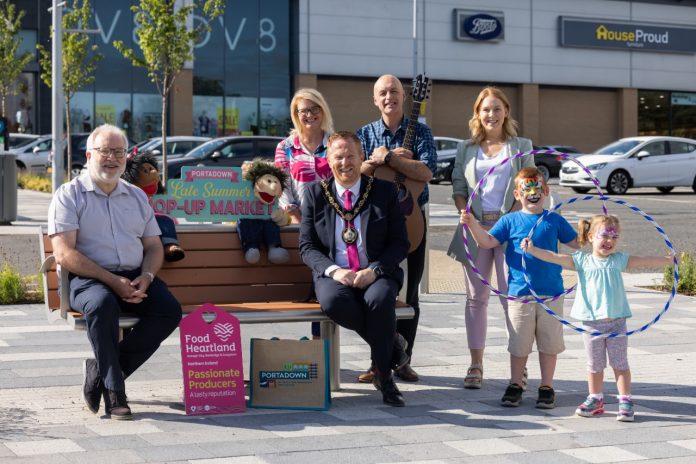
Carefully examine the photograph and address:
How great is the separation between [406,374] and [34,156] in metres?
33.4

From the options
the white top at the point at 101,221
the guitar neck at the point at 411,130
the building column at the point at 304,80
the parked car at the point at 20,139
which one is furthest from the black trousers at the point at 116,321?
the building column at the point at 304,80

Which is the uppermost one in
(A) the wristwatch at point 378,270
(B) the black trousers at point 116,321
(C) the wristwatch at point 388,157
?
(C) the wristwatch at point 388,157

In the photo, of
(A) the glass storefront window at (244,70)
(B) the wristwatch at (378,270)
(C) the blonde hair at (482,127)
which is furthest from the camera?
(A) the glass storefront window at (244,70)

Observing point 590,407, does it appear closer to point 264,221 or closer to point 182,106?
point 264,221

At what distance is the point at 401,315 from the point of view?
284 inches

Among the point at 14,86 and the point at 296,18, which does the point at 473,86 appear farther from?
the point at 14,86

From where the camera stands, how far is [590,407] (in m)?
6.64

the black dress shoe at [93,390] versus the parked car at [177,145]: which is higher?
the parked car at [177,145]

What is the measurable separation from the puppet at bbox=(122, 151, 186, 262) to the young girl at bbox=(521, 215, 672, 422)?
7.17ft

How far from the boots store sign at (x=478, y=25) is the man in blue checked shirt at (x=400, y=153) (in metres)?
42.7

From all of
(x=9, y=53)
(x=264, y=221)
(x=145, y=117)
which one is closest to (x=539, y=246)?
(x=264, y=221)

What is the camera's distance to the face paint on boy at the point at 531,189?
22.9 ft

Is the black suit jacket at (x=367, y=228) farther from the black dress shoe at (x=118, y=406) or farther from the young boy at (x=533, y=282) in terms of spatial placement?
the black dress shoe at (x=118, y=406)

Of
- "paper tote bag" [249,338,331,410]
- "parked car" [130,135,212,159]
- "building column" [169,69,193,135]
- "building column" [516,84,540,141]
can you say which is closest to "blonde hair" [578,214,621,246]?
"paper tote bag" [249,338,331,410]
